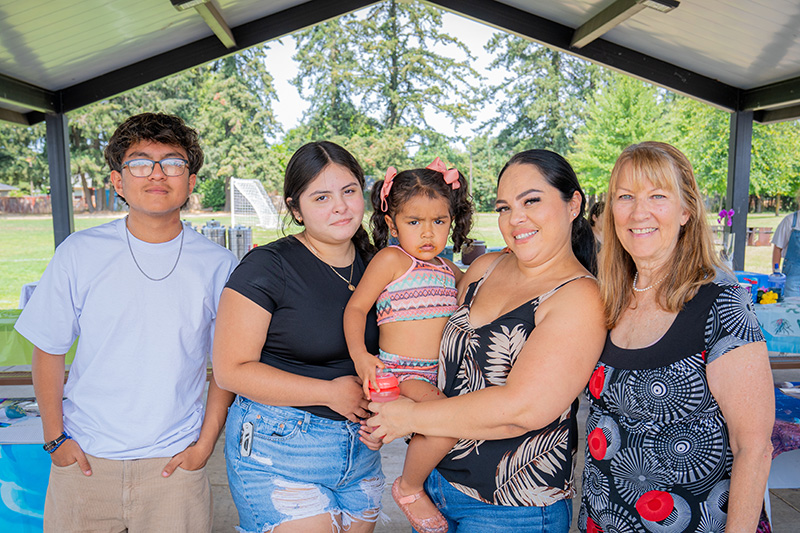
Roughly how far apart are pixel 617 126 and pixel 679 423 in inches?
964

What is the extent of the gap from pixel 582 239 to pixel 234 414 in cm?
128

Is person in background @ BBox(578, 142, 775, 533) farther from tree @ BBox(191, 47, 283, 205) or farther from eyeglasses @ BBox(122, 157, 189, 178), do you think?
tree @ BBox(191, 47, 283, 205)

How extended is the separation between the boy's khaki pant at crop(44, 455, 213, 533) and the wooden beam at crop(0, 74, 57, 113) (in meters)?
5.31

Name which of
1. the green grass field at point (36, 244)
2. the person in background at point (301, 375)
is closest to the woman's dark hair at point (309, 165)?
the person in background at point (301, 375)

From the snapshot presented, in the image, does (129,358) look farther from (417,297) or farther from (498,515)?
(498,515)

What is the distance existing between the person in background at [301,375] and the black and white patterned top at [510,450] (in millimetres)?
352

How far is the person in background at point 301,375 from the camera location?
1.67 m

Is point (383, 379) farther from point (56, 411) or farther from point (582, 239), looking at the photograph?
point (56, 411)

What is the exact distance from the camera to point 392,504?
10.8 ft

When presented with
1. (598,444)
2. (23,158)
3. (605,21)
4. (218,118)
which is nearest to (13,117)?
(605,21)

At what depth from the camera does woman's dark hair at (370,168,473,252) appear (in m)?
2.21

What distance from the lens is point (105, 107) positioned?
27.6 meters

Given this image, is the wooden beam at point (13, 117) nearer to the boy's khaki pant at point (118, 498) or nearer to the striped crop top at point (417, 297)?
the boy's khaki pant at point (118, 498)

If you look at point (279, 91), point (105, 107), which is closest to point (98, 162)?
point (105, 107)
